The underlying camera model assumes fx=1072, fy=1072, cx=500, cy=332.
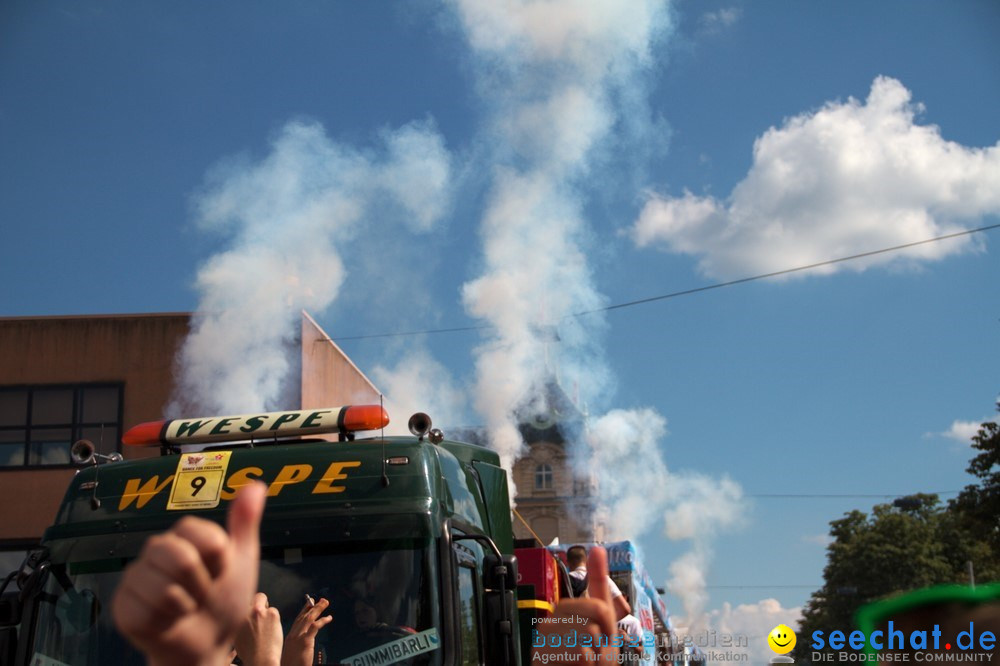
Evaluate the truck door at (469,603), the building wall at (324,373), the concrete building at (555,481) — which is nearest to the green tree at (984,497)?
the building wall at (324,373)

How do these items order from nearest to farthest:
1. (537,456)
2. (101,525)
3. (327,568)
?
1. (327,568)
2. (101,525)
3. (537,456)

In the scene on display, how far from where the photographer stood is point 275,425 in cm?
686

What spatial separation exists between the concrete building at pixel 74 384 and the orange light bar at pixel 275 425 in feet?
52.6

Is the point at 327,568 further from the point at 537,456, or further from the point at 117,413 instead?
the point at 537,456

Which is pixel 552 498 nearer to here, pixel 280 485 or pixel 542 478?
pixel 542 478

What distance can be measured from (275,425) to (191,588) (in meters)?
5.49

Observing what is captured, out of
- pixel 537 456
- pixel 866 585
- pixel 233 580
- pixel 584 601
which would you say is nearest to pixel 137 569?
pixel 233 580

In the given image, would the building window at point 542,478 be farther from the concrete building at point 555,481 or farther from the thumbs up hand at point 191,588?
the thumbs up hand at point 191,588

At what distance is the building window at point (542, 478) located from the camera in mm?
87694

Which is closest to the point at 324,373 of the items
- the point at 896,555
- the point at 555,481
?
the point at 896,555

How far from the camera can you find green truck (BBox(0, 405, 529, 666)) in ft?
17.8

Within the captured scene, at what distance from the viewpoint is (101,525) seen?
6.00m

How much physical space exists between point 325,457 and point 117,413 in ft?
63.0

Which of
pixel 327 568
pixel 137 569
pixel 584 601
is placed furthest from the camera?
pixel 327 568
